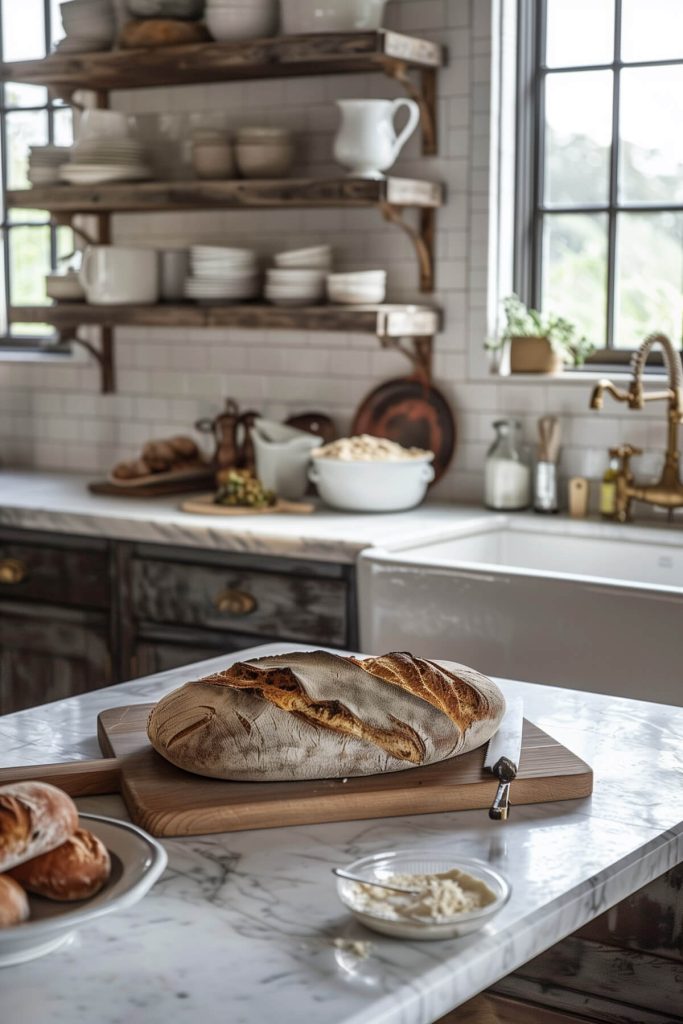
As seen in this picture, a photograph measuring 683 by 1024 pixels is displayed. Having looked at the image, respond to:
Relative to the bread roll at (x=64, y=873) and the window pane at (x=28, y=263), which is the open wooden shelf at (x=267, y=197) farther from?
the bread roll at (x=64, y=873)

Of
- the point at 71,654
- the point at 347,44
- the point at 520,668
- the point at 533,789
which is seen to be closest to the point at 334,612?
the point at 520,668

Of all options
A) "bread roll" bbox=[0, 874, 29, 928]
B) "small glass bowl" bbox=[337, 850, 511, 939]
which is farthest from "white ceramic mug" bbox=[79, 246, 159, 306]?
"bread roll" bbox=[0, 874, 29, 928]

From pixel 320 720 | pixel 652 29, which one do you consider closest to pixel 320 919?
pixel 320 720

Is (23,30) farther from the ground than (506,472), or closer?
farther from the ground

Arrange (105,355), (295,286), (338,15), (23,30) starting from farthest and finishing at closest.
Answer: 1. (23,30)
2. (105,355)
3. (295,286)
4. (338,15)

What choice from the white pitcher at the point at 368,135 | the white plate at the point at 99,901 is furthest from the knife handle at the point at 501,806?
the white pitcher at the point at 368,135

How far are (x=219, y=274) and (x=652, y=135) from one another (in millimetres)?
1250

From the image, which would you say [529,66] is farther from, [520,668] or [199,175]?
[520,668]

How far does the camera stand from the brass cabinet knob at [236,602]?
135 inches

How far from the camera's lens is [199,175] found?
13.3ft

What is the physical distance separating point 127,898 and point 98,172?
3287 mm

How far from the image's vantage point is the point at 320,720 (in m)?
1.54

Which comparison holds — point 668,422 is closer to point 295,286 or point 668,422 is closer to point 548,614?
point 548,614

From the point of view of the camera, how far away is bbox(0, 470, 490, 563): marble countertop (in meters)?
3.33
